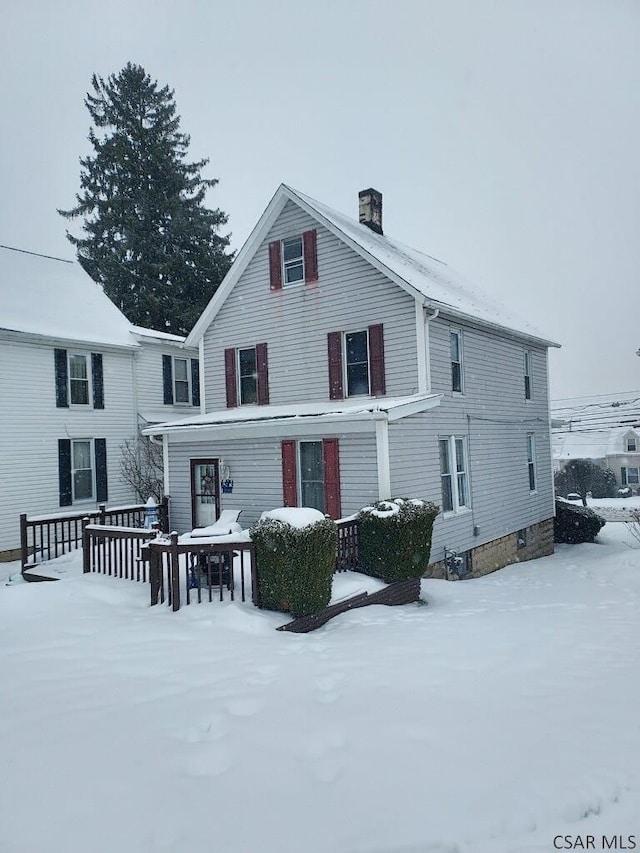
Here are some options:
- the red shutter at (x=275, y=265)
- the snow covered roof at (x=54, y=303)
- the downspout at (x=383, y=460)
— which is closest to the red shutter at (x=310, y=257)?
the red shutter at (x=275, y=265)

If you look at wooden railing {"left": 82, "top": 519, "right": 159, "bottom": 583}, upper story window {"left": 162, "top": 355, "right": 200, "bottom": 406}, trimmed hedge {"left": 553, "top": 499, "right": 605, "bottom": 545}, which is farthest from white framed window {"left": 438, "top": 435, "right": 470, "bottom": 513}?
upper story window {"left": 162, "top": 355, "right": 200, "bottom": 406}

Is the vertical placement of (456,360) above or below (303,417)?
above

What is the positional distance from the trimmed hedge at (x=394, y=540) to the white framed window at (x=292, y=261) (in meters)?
7.33

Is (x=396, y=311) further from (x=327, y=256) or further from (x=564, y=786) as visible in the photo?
(x=564, y=786)

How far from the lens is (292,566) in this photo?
770cm

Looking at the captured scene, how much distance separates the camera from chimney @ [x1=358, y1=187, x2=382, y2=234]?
17.3m

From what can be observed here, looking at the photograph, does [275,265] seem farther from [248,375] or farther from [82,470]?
[82,470]

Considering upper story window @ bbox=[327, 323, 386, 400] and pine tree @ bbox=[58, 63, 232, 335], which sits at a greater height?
pine tree @ bbox=[58, 63, 232, 335]

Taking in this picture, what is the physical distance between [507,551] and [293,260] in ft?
33.6

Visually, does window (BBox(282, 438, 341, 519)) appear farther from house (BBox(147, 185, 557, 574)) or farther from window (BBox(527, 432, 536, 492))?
window (BBox(527, 432, 536, 492))

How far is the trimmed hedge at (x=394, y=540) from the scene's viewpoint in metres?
9.81

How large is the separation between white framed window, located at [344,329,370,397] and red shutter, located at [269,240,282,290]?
2.58 m

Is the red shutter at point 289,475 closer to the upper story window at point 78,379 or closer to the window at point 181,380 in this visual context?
the upper story window at point 78,379

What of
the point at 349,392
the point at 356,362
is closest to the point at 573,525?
the point at 349,392
